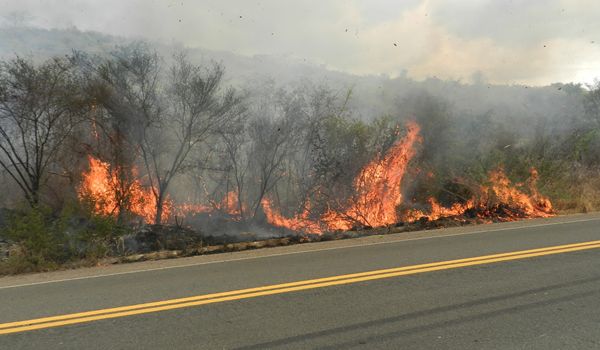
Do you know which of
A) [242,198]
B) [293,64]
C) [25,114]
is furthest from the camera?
[293,64]

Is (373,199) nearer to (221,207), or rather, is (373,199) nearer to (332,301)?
(221,207)

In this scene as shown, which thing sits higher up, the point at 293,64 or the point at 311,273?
the point at 293,64

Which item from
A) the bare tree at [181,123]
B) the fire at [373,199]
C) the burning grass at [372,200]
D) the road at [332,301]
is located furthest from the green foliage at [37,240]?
the fire at [373,199]

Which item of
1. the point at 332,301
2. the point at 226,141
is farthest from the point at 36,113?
the point at 332,301

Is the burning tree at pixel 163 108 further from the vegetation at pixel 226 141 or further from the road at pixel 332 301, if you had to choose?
the road at pixel 332 301

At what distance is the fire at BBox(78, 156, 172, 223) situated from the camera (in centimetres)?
1664

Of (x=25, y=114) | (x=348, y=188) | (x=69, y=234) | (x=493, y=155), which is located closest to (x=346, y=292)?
(x=69, y=234)

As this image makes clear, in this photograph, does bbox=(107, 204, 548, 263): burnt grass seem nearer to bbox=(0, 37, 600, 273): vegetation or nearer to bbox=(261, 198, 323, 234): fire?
bbox=(261, 198, 323, 234): fire

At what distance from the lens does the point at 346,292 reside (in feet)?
18.3

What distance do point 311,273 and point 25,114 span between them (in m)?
14.2

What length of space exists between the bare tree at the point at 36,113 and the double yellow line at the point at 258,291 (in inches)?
469

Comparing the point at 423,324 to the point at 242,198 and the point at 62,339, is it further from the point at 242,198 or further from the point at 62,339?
the point at 242,198

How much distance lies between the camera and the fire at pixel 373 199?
16.3 meters

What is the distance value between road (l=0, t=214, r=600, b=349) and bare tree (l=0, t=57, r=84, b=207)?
9677mm
